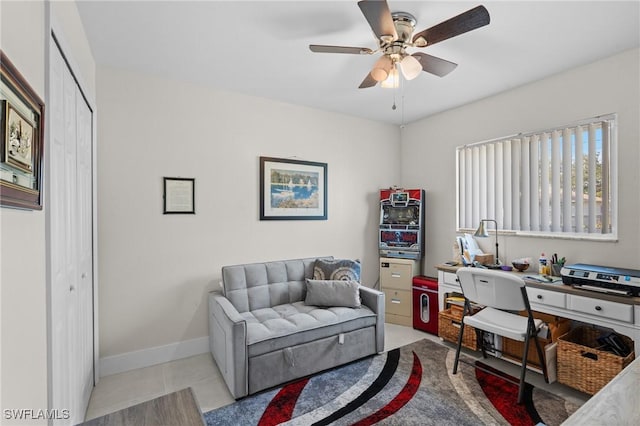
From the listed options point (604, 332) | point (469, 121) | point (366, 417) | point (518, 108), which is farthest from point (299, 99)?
point (604, 332)

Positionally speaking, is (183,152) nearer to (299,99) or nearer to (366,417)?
(299,99)

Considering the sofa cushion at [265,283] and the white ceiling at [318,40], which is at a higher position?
the white ceiling at [318,40]

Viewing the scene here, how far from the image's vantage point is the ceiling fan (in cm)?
160

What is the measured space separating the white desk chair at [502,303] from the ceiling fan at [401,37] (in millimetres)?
1552

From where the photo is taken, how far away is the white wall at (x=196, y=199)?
8.77 ft

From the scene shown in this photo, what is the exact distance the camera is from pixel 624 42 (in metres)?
2.29

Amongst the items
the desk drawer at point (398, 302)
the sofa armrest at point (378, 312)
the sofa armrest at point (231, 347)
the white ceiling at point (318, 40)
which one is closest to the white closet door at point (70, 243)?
the white ceiling at point (318, 40)

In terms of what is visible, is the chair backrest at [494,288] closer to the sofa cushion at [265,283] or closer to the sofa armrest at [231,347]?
the sofa cushion at [265,283]

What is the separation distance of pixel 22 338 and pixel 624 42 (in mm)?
3834

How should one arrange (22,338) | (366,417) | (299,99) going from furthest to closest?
1. (299,99)
2. (366,417)
3. (22,338)

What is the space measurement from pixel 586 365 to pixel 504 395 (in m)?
0.61

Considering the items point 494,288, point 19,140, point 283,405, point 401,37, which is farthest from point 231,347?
point 401,37

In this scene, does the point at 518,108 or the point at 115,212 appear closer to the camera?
the point at 115,212

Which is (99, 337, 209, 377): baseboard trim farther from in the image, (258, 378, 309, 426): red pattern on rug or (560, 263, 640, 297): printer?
(560, 263, 640, 297): printer
